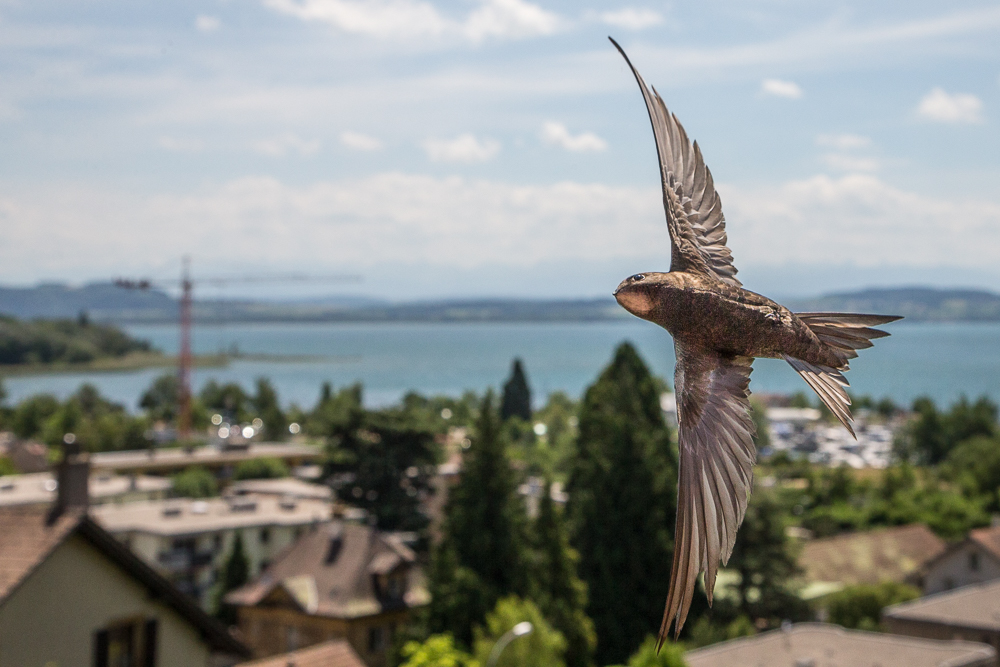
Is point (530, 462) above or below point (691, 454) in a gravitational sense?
below

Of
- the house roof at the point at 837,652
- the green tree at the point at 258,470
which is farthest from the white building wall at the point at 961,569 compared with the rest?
the green tree at the point at 258,470

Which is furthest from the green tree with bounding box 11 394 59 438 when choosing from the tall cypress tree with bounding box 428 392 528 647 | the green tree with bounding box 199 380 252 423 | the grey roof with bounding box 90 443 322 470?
the tall cypress tree with bounding box 428 392 528 647

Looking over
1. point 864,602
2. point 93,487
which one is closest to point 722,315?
point 864,602

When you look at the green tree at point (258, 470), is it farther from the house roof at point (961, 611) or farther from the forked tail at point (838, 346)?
the forked tail at point (838, 346)

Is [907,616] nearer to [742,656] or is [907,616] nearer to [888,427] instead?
[742,656]

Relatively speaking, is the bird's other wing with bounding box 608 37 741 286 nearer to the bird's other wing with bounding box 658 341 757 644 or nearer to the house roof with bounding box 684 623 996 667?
the bird's other wing with bounding box 658 341 757 644

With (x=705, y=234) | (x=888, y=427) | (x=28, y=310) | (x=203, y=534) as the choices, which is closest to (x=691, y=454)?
(x=705, y=234)

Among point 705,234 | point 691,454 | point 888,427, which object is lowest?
point 888,427
